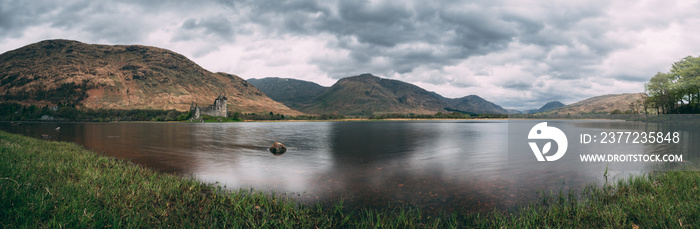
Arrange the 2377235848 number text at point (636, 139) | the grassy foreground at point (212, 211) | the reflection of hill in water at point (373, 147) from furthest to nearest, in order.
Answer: the 2377235848 number text at point (636, 139)
the reflection of hill in water at point (373, 147)
the grassy foreground at point (212, 211)

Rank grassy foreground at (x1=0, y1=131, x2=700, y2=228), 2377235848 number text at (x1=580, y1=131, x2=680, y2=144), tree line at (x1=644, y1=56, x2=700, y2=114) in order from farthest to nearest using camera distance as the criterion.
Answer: tree line at (x1=644, y1=56, x2=700, y2=114) → 2377235848 number text at (x1=580, y1=131, x2=680, y2=144) → grassy foreground at (x1=0, y1=131, x2=700, y2=228)

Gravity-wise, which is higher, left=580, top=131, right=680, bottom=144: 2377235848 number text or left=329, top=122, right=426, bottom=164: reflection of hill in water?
left=580, top=131, right=680, bottom=144: 2377235848 number text

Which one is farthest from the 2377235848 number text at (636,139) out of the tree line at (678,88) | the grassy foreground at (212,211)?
the grassy foreground at (212,211)

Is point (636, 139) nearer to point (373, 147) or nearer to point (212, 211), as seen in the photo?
point (373, 147)

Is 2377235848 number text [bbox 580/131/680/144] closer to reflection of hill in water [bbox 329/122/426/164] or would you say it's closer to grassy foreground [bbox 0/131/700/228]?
reflection of hill in water [bbox 329/122/426/164]

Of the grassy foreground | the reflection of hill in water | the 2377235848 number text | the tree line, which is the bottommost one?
the reflection of hill in water

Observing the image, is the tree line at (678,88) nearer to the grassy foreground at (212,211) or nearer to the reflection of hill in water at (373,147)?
the reflection of hill in water at (373,147)

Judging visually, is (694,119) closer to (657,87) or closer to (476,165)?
(657,87)

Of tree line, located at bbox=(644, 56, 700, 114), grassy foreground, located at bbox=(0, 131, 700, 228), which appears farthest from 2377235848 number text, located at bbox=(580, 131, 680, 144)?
grassy foreground, located at bbox=(0, 131, 700, 228)

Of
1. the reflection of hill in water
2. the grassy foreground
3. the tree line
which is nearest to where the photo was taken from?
the grassy foreground

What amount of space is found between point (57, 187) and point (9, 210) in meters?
4.25

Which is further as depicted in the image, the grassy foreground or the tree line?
the tree line

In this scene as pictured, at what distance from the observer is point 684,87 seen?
282 ft

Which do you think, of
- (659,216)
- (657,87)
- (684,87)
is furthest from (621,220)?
(657,87)
